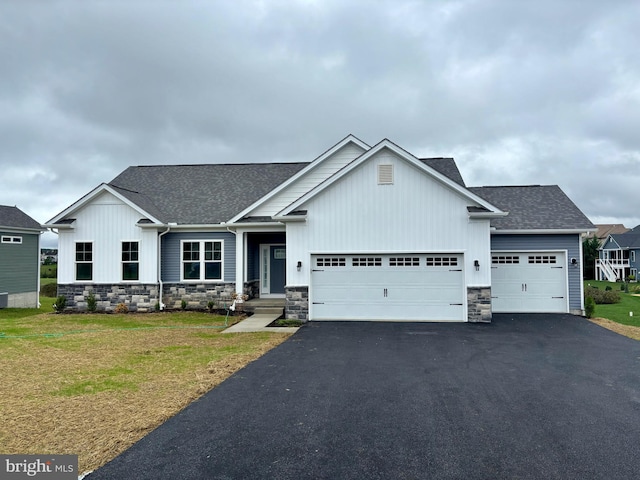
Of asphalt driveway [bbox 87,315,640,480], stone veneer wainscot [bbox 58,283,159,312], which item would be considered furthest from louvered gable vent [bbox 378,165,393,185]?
stone veneer wainscot [bbox 58,283,159,312]

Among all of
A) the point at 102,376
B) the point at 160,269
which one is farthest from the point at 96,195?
the point at 102,376

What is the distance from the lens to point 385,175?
12.9 metres

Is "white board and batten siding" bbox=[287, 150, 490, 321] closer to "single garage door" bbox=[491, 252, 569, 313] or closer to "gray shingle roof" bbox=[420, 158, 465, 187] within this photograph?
"single garage door" bbox=[491, 252, 569, 313]

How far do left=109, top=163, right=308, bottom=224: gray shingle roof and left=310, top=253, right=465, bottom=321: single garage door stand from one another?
565 cm

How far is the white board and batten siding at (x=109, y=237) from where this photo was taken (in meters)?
15.8

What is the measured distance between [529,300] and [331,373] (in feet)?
34.5

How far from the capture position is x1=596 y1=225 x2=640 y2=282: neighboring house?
42156 mm

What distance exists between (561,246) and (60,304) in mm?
19610

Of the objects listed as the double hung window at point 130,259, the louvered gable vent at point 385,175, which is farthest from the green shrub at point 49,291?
the louvered gable vent at point 385,175

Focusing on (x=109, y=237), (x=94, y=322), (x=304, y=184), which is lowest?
(x=94, y=322)

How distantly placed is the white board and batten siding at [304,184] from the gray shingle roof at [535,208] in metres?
6.17

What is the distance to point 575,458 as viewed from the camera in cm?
399

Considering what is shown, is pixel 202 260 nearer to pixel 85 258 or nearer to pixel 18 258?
pixel 85 258

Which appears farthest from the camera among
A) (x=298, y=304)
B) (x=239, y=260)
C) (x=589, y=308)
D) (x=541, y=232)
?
(x=239, y=260)
